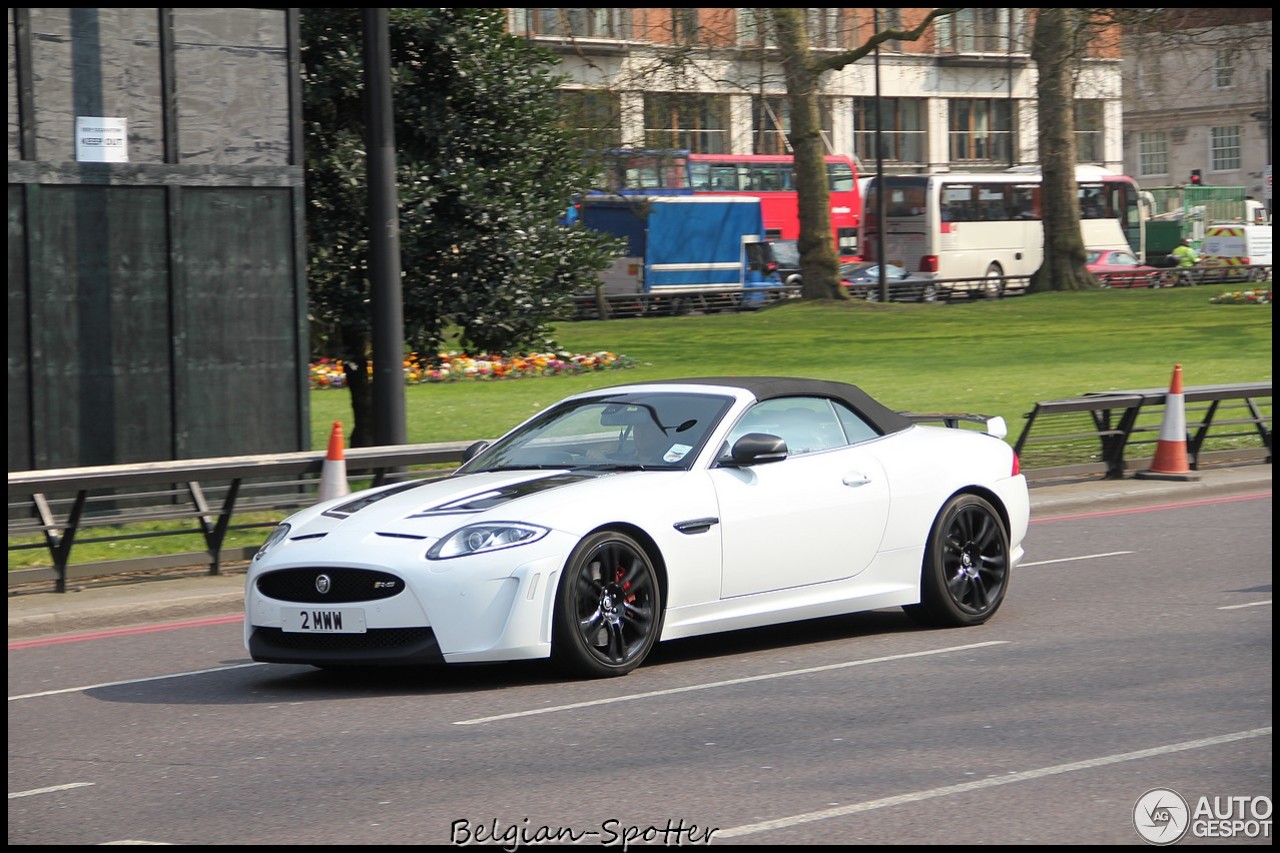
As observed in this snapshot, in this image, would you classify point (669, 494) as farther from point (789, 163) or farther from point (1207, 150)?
point (1207, 150)

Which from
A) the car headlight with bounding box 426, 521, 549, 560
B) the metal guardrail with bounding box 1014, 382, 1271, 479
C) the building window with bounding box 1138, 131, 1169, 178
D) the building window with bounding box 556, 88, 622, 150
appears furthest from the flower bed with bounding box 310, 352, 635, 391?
the building window with bounding box 1138, 131, 1169, 178

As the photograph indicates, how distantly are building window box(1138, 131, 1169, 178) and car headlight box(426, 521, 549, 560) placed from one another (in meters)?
97.9

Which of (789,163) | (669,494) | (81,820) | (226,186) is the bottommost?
(81,820)

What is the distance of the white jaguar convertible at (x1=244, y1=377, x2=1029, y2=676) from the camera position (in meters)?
8.05

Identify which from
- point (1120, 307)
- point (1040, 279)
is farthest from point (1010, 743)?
point (1040, 279)

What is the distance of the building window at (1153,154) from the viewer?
101m

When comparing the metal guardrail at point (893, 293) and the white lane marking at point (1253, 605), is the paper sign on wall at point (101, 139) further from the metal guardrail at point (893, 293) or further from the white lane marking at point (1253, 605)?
the metal guardrail at point (893, 293)

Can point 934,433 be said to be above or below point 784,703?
above

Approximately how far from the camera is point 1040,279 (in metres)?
50.9

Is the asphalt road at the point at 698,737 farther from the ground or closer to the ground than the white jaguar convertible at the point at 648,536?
closer to the ground

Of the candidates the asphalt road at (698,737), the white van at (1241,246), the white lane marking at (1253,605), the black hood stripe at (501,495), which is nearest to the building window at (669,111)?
the white van at (1241,246)

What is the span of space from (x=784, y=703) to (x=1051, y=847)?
2516mm

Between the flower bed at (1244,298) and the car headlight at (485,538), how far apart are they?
133ft

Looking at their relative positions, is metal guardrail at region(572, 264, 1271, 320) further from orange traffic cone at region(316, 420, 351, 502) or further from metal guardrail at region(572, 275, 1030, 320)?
orange traffic cone at region(316, 420, 351, 502)
